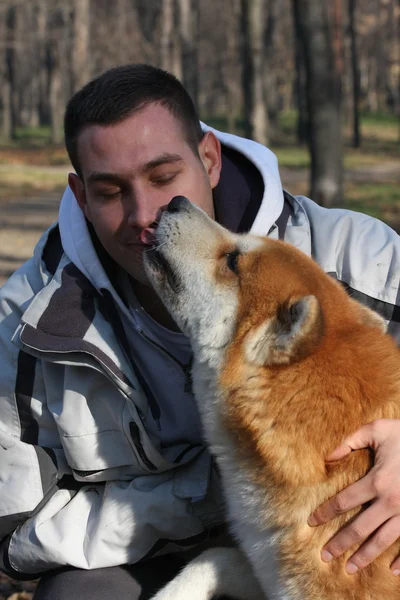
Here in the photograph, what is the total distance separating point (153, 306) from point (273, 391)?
817 mm

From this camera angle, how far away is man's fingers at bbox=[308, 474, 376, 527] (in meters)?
2.66

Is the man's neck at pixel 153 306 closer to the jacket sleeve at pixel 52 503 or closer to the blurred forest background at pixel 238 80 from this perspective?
the jacket sleeve at pixel 52 503

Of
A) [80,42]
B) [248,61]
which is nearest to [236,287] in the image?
[248,61]

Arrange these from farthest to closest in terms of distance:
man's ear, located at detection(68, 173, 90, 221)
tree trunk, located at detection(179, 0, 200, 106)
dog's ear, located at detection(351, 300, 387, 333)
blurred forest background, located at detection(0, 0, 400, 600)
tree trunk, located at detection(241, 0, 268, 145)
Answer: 1. tree trunk, located at detection(179, 0, 200, 106)
2. tree trunk, located at detection(241, 0, 268, 145)
3. blurred forest background, located at detection(0, 0, 400, 600)
4. man's ear, located at detection(68, 173, 90, 221)
5. dog's ear, located at detection(351, 300, 387, 333)

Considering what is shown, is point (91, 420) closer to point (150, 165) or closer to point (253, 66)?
point (150, 165)

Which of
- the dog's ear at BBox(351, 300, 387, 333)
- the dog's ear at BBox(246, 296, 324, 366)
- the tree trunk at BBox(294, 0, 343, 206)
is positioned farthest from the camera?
the tree trunk at BBox(294, 0, 343, 206)

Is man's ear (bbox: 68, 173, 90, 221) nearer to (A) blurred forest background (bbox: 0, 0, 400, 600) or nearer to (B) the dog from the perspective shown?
(B) the dog

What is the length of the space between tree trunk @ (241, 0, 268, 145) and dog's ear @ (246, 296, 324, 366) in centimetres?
1339

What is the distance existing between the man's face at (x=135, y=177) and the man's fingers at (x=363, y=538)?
1242 millimetres

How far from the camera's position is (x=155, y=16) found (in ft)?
136

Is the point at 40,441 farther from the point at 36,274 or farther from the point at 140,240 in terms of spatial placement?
the point at 140,240

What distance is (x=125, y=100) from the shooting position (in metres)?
3.23

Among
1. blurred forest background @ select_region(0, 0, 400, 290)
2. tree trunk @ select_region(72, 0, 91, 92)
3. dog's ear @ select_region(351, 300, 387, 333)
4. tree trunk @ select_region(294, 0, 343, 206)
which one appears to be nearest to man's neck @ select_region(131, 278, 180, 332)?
dog's ear @ select_region(351, 300, 387, 333)

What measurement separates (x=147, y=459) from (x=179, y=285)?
2.18 feet
